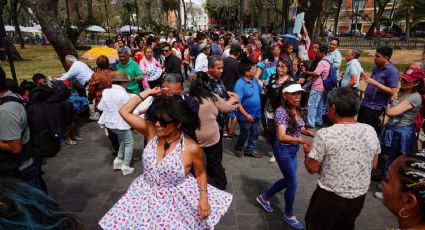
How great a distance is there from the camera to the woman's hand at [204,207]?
8.13 ft

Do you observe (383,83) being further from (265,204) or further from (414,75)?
(265,204)

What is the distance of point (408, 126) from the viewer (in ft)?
13.3

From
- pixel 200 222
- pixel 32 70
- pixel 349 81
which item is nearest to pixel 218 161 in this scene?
pixel 200 222

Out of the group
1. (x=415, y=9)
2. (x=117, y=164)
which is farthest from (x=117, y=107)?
(x=415, y=9)

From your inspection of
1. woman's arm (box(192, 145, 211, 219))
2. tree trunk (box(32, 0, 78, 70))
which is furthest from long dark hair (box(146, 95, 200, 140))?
tree trunk (box(32, 0, 78, 70))

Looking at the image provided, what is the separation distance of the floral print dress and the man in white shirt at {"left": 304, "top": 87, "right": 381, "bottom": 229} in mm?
964

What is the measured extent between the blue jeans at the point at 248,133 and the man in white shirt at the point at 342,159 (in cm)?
282

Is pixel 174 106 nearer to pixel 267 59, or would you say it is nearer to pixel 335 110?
pixel 335 110

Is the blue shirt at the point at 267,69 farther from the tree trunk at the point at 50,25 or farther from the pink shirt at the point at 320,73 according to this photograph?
the tree trunk at the point at 50,25

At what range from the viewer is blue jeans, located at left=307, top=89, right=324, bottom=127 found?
6.95m

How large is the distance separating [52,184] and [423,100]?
5.70 m

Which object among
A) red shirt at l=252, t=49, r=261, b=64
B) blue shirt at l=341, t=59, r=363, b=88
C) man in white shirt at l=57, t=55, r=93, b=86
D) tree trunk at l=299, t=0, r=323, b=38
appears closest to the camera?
blue shirt at l=341, t=59, r=363, b=88

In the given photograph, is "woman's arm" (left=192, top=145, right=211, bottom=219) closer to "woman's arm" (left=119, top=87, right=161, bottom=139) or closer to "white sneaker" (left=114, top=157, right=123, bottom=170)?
"woman's arm" (left=119, top=87, right=161, bottom=139)

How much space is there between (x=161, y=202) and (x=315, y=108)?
5.40m
